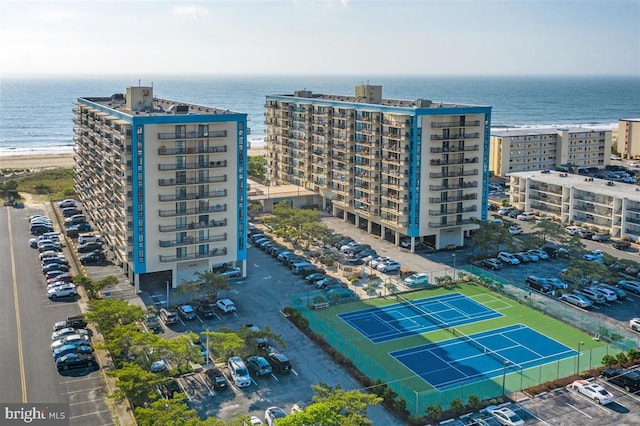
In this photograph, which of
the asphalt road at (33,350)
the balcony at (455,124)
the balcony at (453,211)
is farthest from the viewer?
the balcony at (453,211)

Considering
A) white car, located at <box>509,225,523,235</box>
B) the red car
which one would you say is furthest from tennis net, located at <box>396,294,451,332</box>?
the red car

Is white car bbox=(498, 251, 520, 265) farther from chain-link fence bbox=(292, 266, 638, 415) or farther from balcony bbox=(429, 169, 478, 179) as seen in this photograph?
balcony bbox=(429, 169, 478, 179)

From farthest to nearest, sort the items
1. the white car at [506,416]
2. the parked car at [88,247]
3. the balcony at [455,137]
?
the balcony at [455,137]
the parked car at [88,247]
the white car at [506,416]

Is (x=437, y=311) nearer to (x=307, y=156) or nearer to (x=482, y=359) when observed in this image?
(x=482, y=359)

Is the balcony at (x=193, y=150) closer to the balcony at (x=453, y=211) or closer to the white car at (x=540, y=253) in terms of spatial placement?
the balcony at (x=453, y=211)

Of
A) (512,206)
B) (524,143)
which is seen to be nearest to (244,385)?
(512,206)

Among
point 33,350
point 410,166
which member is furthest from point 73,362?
point 410,166

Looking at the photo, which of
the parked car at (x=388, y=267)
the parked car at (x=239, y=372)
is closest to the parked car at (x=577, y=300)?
the parked car at (x=388, y=267)

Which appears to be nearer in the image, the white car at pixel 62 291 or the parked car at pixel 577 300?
the parked car at pixel 577 300
